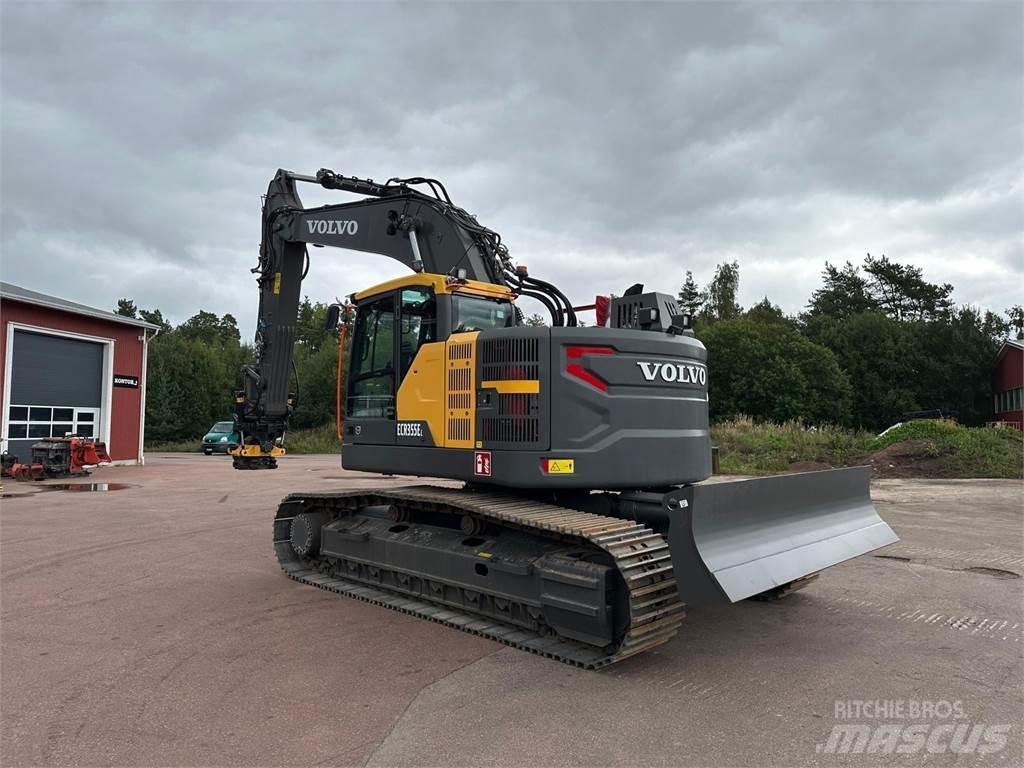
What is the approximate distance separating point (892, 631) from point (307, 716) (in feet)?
14.2

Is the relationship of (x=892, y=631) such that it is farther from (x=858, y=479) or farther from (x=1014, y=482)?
(x=1014, y=482)

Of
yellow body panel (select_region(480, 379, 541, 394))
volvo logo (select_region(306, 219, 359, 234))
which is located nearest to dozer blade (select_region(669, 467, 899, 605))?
yellow body panel (select_region(480, 379, 541, 394))

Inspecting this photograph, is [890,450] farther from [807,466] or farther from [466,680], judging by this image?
[466,680]

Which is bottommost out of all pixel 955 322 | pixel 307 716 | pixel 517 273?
pixel 307 716

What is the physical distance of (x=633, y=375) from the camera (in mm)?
5469

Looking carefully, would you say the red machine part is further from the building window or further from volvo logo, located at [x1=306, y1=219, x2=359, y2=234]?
volvo logo, located at [x1=306, y1=219, x2=359, y2=234]

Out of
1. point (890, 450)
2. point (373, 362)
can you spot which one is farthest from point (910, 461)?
point (373, 362)

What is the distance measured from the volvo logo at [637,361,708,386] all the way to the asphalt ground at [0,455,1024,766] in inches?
76.5

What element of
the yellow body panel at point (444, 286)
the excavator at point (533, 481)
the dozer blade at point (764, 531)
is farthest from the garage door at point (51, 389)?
the dozer blade at point (764, 531)

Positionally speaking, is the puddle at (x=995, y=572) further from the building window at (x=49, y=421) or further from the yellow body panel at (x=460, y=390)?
the building window at (x=49, y=421)

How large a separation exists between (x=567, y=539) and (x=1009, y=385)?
137 ft

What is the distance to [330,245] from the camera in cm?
834

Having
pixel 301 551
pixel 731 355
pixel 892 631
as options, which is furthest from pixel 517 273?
pixel 731 355

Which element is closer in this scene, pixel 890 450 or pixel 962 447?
pixel 962 447
